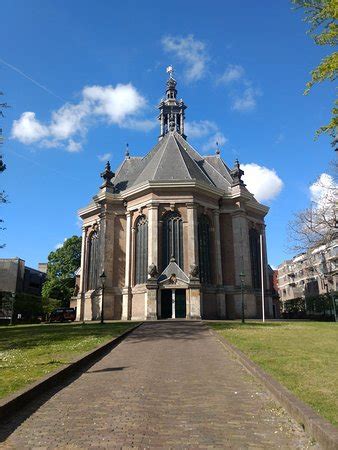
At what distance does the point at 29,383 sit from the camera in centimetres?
775

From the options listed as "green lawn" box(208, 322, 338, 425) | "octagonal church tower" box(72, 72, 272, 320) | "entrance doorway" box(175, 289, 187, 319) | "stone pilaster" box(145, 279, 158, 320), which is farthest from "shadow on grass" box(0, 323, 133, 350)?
"entrance doorway" box(175, 289, 187, 319)

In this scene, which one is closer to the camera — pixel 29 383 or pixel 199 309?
pixel 29 383

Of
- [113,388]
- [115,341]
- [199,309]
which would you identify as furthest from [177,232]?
[113,388]

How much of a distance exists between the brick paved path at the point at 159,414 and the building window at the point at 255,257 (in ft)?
113

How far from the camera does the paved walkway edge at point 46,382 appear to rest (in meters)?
6.20

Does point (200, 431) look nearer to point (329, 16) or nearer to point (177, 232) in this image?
point (329, 16)

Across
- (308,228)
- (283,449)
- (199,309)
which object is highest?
(308,228)

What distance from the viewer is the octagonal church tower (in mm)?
36406

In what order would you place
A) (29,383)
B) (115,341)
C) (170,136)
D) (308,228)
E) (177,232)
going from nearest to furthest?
(29,383) → (115,341) → (308,228) → (177,232) → (170,136)

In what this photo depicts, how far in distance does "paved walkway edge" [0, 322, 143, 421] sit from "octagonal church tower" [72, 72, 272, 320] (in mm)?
22432

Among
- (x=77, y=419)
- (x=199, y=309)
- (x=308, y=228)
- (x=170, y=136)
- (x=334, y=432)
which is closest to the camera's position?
(x=334, y=432)

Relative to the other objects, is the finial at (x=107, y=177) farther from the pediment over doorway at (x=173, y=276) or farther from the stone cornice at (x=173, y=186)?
the pediment over doorway at (x=173, y=276)

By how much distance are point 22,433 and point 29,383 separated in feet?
8.06

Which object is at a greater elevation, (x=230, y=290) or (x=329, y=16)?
(x=329, y=16)
